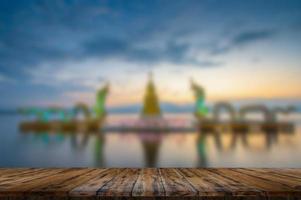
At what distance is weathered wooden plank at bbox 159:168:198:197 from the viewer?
1.79 meters

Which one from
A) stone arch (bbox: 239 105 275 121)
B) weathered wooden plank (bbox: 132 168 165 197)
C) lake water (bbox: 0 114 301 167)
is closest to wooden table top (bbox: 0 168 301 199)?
weathered wooden plank (bbox: 132 168 165 197)

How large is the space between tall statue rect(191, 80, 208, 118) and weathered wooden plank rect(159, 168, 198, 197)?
105 feet

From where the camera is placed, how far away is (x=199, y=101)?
35750 millimetres

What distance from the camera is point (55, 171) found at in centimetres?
284

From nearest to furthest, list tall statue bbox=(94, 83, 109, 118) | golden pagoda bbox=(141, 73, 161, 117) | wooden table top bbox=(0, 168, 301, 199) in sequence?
1. wooden table top bbox=(0, 168, 301, 199)
2. golden pagoda bbox=(141, 73, 161, 117)
3. tall statue bbox=(94, 83, 109, 118)

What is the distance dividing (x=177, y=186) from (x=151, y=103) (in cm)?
2931

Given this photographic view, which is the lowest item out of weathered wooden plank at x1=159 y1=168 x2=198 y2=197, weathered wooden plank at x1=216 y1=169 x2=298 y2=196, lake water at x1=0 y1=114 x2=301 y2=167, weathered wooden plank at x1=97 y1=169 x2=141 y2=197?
lake water at x1=0 y1=114 x2=301 y2=167

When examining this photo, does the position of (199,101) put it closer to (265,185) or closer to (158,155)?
(158,155)

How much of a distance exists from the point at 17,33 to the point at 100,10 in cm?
1609

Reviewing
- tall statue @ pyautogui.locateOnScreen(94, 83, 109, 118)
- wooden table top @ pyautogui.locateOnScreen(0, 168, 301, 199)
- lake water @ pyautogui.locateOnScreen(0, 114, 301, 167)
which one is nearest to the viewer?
wooden table top @ pyautogui.locateOnScreen(0, 168, 301, 199)

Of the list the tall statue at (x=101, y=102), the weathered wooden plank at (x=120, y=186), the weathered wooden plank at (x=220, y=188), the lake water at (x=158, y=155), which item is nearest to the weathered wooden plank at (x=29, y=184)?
the weathered wooden plank at (x=120, y=186)

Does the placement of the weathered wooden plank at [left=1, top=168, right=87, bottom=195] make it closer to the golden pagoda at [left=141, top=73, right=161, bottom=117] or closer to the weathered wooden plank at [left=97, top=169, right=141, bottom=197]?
the weathered wooden plank at [left=97, top=169, right=141, bottom=197]

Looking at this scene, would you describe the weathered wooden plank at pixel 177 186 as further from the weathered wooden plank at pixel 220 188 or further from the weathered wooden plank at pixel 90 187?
the weathered wooden plank at pixel 90 187

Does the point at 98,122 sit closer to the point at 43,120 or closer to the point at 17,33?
the point at 43,120
